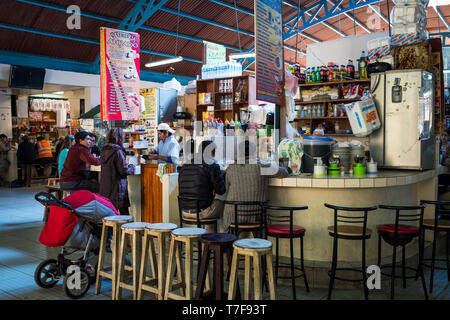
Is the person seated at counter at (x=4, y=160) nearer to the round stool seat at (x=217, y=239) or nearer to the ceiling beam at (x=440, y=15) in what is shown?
the round stool seat at (x=217, y=239)

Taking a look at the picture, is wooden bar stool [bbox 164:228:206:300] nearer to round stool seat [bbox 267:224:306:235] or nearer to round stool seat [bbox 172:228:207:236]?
round stool seat [bbox 172:228:207:236]

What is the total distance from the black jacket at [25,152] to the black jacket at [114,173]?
813 centimetres

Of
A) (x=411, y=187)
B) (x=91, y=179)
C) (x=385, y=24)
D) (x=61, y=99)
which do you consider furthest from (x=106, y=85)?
(x=385, y=24)

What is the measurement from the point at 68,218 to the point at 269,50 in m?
2.89

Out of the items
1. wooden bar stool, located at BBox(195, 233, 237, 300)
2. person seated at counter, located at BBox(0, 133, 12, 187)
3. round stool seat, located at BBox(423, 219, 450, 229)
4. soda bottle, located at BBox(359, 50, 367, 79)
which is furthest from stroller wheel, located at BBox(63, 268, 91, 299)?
person seated at counter, located at BBox(0, 133, 12, 187)

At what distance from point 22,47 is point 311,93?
1044 centimetres

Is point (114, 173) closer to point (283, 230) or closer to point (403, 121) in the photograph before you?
point (283, 230)

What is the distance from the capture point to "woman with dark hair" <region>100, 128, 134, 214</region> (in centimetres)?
552

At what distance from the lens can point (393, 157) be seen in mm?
5129

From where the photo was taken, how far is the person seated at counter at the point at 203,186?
421 centimetres

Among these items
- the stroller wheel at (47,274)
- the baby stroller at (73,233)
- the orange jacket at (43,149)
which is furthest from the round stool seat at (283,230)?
the orange jacket at (43,149)

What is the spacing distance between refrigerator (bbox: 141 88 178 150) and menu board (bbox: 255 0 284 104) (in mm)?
6852
